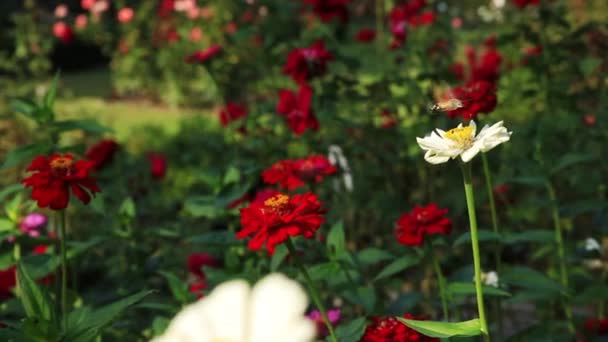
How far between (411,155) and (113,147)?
3.32ft

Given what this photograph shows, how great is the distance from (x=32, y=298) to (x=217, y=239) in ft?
2.25

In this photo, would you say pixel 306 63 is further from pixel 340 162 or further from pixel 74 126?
pixel 74 126

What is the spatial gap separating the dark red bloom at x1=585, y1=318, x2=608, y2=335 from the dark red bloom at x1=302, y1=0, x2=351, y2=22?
1.46m

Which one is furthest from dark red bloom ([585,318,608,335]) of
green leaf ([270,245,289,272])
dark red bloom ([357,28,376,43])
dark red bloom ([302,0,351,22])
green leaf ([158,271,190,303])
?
dark red bloom ([357,28,376,43])

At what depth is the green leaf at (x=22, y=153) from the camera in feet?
6.18

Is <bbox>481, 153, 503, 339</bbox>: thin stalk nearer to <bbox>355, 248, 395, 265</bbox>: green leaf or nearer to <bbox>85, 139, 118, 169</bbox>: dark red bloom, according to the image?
<bbox>355, 248, 395, 265</bbox>: green leaf

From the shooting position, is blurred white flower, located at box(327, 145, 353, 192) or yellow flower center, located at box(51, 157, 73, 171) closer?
yellow flower center, located at box(51, 157, 73, 171)

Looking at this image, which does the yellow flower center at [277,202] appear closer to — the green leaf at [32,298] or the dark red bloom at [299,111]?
the green leaf at [32,298]

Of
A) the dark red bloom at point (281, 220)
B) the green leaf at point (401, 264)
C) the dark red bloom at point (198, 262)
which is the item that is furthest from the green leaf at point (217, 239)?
the dark red bloom at point (281, 220)

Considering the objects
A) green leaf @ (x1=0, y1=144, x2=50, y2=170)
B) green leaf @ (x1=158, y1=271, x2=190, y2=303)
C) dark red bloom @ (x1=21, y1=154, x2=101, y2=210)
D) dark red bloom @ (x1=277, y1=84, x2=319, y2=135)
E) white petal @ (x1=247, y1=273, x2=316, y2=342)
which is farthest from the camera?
dark red bloom @ (x1=277, y1=84, x2=319, y2=135)

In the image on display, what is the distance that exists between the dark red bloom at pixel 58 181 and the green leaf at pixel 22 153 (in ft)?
1.16

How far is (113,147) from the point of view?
2711 millimetres

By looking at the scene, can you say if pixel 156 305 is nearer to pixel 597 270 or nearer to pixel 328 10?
pixel 328 10

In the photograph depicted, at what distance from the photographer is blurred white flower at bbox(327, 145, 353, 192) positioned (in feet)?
8.31
